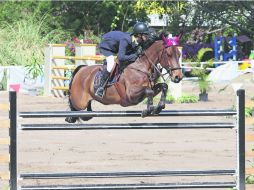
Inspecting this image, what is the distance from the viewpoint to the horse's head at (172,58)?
33.1 ft

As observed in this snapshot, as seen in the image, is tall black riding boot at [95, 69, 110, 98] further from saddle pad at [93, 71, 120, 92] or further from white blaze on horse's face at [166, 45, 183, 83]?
white blaze on horse's face at [166, 45, 183, 83]

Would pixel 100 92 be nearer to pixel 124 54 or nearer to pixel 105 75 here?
pixel 105 75

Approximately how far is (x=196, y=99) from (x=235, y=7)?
509 inches

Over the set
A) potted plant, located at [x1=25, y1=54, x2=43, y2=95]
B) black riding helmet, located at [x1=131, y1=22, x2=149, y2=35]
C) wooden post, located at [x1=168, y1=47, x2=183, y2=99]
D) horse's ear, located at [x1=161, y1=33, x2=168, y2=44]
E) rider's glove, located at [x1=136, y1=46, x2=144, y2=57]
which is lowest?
wooden post, located at [x1=168, y1=47, x2=183, y2=99]

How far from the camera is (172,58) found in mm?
10414

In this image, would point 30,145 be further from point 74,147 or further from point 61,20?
point 61,20

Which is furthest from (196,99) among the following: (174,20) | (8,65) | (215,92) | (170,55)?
(174,20)

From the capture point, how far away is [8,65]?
27.3 m

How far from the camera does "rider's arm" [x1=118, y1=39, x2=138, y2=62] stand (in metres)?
11.5

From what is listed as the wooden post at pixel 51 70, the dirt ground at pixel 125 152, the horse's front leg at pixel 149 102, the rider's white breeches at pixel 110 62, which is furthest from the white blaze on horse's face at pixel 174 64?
the wooden post at pixel 51 70

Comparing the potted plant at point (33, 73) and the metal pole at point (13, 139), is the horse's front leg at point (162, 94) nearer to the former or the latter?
the metal pole at point (13, 139)

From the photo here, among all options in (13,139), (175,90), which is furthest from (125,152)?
(175,90)

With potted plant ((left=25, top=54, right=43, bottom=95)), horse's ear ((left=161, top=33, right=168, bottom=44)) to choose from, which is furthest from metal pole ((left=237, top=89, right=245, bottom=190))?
potted plant ((left=25, top=54, right=43, bottom=95))

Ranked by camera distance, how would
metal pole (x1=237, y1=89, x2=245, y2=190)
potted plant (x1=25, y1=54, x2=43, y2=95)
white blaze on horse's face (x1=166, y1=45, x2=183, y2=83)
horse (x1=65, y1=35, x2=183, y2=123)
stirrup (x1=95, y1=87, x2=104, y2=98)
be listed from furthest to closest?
potted plant (x1=25, y1=54, x2=43, y2=95) → stirrup (x1=95, y1=87, x2=104, y2=98) → horse (x1=65, y1=35, x2=183, y2=123) → white blaze on horse's face (x1=166, y1=45, x2=183, y2=83) → metal pole (x1=237, y1=89, x2=245, y2=190)
